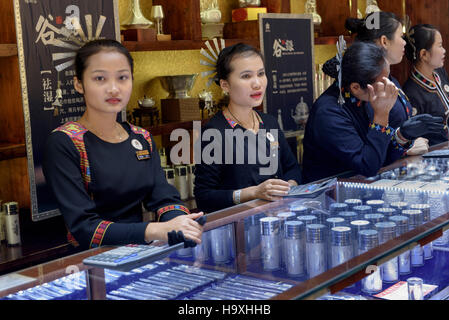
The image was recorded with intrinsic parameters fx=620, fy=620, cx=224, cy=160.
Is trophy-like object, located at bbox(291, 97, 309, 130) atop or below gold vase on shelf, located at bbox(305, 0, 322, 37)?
below

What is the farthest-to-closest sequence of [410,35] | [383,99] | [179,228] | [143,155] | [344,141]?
[410,35], [344,141], [383,99], [143,155], [179,228]

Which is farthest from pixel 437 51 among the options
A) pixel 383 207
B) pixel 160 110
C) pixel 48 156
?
pixel 48 156

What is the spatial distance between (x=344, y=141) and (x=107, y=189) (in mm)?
1078

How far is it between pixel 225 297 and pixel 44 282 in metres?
0.39

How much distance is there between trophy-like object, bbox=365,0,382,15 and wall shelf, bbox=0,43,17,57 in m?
3.47

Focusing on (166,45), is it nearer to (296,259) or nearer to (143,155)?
(143,155)

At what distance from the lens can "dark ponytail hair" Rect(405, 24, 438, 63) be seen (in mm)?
4617

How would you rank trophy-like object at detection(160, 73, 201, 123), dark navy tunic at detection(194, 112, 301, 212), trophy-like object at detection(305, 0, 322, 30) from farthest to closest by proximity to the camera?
trophy-like object at detection(305, 0, 322, 30) < trophy-like object at detection(160, 73, 201, 123) < dark navy tunic at detection(194, 112, 301, 212)

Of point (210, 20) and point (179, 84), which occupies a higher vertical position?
point (210, 20)

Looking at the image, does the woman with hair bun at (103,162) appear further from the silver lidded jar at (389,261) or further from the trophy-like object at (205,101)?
the trophy-like object at (205,101)

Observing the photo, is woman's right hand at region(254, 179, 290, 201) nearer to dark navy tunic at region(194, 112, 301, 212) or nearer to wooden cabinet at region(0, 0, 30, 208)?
dark navy tunic at region(194, 112, 301, 212)

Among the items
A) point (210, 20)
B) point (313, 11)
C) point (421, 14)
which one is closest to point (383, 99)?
point (210, 20)

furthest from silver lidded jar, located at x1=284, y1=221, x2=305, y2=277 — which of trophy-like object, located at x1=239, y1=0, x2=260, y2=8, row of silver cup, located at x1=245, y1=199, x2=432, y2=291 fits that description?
trophy-like object, located at x1=239, y1=0, x2=260, y2=8

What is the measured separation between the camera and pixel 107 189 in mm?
2084
